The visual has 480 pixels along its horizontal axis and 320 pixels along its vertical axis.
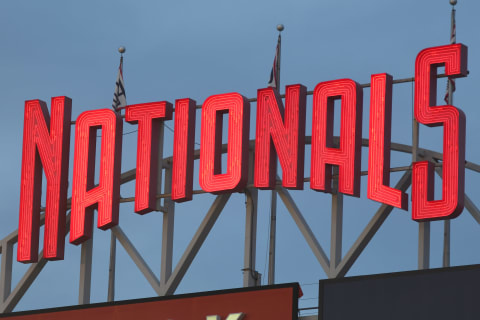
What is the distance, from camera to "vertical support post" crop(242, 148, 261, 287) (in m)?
43.1

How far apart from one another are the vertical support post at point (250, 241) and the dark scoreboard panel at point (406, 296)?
4.28 m

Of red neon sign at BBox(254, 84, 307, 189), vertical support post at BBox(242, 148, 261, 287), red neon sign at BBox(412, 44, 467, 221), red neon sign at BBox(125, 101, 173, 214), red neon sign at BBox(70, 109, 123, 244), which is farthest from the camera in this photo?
red neon sign at BBox(70, 109, 123, 244)

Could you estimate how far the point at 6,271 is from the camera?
4784 centimetres

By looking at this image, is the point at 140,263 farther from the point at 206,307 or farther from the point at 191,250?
the point at 206,307

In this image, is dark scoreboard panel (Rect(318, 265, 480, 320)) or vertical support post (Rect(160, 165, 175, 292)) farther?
vertical support post (Rect(160, 165, 175, 292))

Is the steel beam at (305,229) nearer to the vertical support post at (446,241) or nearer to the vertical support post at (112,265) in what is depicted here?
the vertical support post at (446,241)

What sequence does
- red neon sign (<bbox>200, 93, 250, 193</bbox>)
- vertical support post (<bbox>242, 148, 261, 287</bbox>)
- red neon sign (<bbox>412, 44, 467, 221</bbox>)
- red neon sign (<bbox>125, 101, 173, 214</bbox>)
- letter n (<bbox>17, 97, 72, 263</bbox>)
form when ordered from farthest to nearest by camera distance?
1. letter n (<bbox>17, 97, 72, 263</bbox>)
2. red neon sign (<bbox>125, 101, 173, 214</bbox>)
3. red neon sign (<bbox>200, 93, 250, 193</bbox>)
4. vertical support post (<bbox>242, 148, 261, 287</bbox>)
5. red neon sign (<bbox>412, 44, 467, 221</bbox>)

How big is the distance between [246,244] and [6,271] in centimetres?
784

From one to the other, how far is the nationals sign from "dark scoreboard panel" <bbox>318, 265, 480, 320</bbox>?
285cm

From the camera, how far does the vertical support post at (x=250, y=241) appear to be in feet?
141

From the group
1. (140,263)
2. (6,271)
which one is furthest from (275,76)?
(6,271)

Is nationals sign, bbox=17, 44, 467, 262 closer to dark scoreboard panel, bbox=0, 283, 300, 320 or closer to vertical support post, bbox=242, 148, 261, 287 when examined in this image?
vertical support post, bbox=242, 148, 261, 287

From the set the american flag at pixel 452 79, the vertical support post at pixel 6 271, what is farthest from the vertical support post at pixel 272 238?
the vertical support post at pixel 6 271

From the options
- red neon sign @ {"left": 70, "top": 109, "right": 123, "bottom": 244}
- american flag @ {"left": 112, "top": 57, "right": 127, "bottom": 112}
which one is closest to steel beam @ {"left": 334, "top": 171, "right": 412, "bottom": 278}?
red neon sign @ {"left": 70, "top": 109, "right": 123, "bottom": 244}
